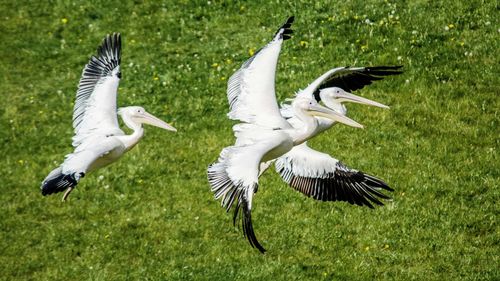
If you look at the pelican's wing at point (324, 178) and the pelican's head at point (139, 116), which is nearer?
the pelican's head at point (139, 116)

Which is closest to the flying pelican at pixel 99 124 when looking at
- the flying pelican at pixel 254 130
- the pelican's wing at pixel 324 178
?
the flying pelican at pixel 254 130

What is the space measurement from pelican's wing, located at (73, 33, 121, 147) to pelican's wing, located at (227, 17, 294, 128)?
1.46 metres

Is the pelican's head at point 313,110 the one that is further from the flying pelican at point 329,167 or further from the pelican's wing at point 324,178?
the pelican's wing at point 324,178

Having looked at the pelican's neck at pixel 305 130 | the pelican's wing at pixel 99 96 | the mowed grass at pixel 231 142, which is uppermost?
the pelican's neck at pixel 305 130

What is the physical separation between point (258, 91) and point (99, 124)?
1.97 meters

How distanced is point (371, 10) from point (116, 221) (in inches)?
273

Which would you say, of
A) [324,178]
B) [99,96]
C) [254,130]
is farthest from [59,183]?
[324,178]

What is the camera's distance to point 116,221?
1582 cm

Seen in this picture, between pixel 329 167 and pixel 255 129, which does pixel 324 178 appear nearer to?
pixel 329 167

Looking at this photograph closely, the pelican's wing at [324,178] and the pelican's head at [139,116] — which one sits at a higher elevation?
the pelican's head at [139,116]

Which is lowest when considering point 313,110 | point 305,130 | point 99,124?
point 99,124

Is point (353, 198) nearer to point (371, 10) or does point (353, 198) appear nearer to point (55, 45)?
point (371, 10)

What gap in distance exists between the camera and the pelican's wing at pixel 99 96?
38.6 feet

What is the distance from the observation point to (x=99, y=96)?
Answer: 1225 cm
